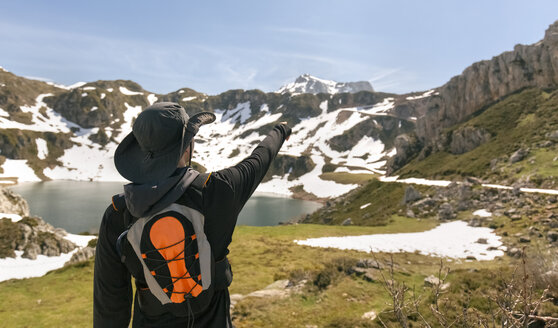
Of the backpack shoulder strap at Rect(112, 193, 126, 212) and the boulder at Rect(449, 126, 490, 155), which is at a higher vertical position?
the boulder at Rect(449, 126, 490, 155)

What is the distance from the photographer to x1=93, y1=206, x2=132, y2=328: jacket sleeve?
2.32 m

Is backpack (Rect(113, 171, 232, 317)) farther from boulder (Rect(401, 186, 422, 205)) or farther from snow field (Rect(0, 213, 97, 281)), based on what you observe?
boulder (Rect(401, 186, 422, 205))

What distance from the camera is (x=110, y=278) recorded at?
2.37m

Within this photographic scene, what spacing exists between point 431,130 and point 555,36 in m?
34.9

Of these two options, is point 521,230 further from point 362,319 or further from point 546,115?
point 546,115

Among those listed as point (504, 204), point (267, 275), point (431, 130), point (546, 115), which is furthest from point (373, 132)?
point (267, 275)

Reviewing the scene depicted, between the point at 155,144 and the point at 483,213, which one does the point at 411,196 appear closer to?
the point at 483,213

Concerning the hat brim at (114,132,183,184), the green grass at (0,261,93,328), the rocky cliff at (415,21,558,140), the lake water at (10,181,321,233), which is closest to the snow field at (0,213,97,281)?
the green grass at (0,261,93,328)

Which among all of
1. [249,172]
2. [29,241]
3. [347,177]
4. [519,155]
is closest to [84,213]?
[29,241]

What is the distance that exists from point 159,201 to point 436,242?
22189 mm

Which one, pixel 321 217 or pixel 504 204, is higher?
pixel 504 204

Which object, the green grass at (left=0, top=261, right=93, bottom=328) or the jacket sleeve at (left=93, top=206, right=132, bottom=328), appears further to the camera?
the green grass at (left=0, top=261, right=93, bottom=328)

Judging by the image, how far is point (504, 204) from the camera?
26469 millimetres

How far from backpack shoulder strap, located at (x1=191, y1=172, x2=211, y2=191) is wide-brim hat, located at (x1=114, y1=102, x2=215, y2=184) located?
0.66 ft
